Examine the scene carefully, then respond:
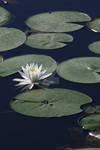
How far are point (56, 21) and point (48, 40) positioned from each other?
0.39m

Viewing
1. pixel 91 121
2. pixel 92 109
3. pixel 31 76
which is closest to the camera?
Result: pixel 91 121

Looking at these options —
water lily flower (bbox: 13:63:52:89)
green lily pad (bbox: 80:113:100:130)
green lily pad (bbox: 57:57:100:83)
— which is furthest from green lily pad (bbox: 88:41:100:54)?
green lily pad (bbox: 80:113:100:130)

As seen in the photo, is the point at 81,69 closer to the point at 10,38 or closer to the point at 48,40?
the point at 48,40

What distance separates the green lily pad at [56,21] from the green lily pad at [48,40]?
0.34 feet

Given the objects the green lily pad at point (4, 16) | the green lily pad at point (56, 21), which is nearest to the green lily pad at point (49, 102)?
the green lily pad at point (56, 21)

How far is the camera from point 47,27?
3713 millimetres

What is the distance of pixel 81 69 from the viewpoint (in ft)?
10.2

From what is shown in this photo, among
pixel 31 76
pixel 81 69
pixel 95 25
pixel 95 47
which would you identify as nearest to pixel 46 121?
pixel 31 76

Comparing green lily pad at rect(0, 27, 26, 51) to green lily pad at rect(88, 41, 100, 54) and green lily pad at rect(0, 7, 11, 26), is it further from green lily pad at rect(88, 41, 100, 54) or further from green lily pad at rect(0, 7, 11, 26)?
green lily pad at rect(88, 41, 100, 54)

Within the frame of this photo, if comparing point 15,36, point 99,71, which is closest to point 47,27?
point 15,36

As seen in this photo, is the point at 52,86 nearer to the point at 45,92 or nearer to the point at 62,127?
the point at 45,92

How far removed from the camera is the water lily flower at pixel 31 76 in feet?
9.61

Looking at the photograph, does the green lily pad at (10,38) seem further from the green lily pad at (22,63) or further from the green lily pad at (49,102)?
the green lily pad at (49,102)

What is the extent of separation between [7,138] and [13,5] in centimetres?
199
